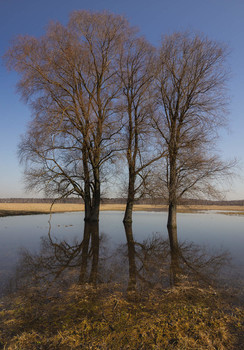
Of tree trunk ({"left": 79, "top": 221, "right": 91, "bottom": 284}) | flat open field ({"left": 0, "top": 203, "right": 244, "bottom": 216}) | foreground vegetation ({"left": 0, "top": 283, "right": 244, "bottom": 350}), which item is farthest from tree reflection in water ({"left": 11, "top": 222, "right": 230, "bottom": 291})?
flat open field ({"left": 0, "top": 203, "right": 244, "bottom": 216})

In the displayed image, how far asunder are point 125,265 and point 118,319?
136 inches

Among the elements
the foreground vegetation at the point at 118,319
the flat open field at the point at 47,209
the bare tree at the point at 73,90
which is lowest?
the flat open field at the point at 47,209

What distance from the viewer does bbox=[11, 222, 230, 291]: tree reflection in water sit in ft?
18.5

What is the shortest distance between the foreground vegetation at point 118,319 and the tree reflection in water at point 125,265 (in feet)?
2.38

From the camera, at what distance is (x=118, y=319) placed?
3.58 m

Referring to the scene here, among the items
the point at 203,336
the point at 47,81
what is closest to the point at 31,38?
the point at 47,81

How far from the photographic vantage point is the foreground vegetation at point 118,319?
2982 millimetres

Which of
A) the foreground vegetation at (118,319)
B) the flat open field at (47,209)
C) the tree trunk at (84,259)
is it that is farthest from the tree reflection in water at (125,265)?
the flat open field at (47,209)

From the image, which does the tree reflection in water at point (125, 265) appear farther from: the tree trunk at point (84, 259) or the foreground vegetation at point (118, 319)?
the foreground vegetation at point (118, 319)

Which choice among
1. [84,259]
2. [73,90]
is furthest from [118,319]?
[73,90]

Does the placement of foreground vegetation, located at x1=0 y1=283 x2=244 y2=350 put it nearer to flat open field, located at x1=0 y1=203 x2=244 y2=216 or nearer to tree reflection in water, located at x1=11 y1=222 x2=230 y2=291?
tree reflection in water, located at x1=11 y1=222 x2=230 y2=291

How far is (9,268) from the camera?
6.48m

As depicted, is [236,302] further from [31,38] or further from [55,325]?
[31,38]

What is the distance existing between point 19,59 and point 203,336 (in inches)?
674
